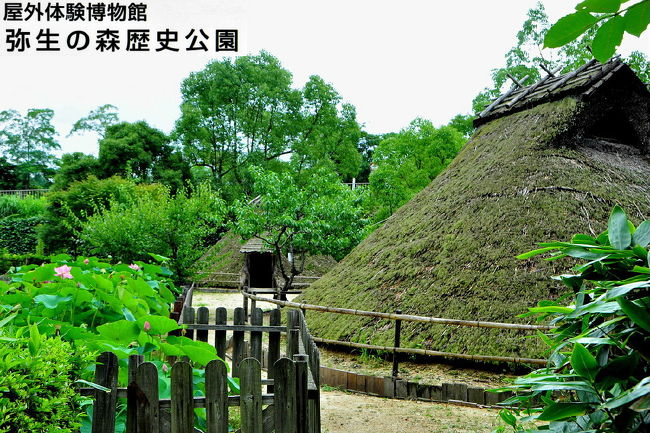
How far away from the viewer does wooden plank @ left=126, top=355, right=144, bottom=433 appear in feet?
8.30

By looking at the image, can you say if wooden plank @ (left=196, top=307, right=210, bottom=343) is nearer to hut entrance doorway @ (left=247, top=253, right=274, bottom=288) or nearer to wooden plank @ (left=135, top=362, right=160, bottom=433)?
wooden plank @ (left=135, top=362, right=160, bottom=433)

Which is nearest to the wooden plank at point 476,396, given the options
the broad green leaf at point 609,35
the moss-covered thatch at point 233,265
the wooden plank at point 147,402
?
the wooden plank at point 147,402

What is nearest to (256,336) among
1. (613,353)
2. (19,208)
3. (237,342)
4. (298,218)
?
(237,342)

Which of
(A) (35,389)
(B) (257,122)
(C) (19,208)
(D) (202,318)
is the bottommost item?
(D) (202,318)

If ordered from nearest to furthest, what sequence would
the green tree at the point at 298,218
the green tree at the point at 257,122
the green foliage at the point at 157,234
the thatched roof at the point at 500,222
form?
the thatched roof at the point at 500,222 < the green foliage at the point at 157,234 < the green tree at the point at 298,218 < the green tree at the point at 257,122

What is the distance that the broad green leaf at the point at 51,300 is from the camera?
9.04ft

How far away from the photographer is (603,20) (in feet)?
2.83

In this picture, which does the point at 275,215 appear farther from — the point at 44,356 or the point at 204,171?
the point at 204,171

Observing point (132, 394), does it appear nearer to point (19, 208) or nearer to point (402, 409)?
point (402, 409)

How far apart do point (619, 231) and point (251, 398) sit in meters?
2.05

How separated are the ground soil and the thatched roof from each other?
323 mm

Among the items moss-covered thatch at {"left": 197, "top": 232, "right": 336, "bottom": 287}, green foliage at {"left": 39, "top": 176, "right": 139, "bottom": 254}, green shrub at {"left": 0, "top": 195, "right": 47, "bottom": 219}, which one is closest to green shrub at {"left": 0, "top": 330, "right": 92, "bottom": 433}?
moss-covered thatch at {"left": 197, "top": 232, "right": 336, "bottom": 287}

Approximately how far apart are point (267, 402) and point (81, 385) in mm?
922

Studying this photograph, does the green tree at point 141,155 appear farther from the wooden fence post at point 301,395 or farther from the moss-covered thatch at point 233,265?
the wooden fence post at point 301,395
